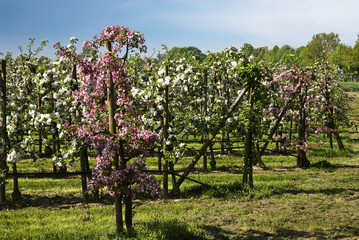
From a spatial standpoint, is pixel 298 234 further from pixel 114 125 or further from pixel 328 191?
pixel 114 125

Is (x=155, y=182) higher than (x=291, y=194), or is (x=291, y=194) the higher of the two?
(x=155, y=182)

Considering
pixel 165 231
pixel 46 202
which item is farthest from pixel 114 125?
pixel 46 202

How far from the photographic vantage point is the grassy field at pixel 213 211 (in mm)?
7633

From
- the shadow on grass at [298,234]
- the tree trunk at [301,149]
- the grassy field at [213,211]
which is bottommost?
the shadow on grass at [298,234]

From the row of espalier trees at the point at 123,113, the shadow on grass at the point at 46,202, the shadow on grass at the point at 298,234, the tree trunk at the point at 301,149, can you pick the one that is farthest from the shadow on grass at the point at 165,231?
the tree trunk at the point at 301,149

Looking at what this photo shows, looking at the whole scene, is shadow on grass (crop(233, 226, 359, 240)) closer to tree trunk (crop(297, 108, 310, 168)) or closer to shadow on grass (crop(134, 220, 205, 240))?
shadow on grass (crop(134, 220, 205, 240))

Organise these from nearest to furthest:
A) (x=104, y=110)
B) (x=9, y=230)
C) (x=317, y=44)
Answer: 1. (x=104, y=110)
2. (x=9, y=230)
3. (x=317, y=44)

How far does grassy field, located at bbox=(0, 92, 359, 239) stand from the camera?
25.0 feet

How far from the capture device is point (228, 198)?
10.6 meters

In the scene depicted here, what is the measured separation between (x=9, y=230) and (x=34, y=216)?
141 centimetres

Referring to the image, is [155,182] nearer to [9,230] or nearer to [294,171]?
[9,230]

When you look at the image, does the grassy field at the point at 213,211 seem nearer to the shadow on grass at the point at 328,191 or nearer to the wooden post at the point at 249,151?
the shadow on grass at the point at 328,191

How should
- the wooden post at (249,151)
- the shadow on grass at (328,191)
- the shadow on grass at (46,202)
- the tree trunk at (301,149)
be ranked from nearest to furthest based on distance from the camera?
the shadow on grass at (46,202) < the shadow on grass at (328,191) < the wooden post at (249,151) < the tree trunk at (301,149)

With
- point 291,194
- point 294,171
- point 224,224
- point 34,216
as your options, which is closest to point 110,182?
point 224,224
